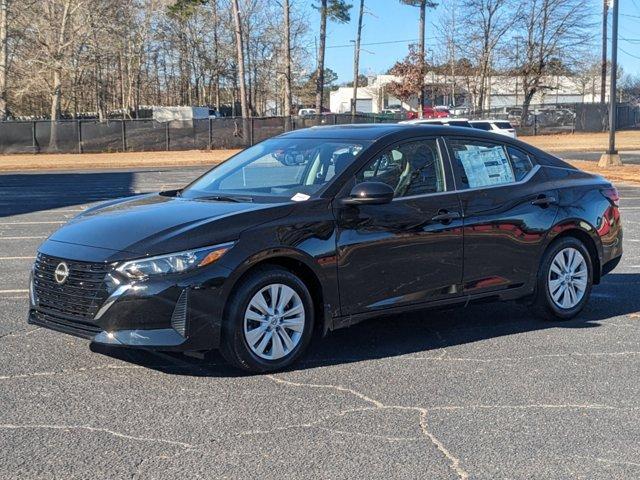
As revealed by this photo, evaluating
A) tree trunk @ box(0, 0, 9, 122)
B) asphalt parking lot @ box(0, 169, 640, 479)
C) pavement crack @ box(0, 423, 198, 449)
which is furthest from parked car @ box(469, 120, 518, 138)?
pavement crack @ box(0, 423, 198, 449)

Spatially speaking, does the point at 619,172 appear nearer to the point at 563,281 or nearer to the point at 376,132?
the point at 563,281

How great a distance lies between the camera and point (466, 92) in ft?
275

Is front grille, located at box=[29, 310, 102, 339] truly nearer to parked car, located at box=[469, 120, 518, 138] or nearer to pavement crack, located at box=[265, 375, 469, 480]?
pavement crack, located at box=[265, 375, 469, 480]

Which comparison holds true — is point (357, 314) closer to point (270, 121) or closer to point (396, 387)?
point (396, 387)

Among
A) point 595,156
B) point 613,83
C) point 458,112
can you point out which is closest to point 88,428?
point 613,83

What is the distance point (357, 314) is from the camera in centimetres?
567

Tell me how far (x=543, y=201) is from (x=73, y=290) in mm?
3856

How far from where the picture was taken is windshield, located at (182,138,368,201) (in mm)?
5828

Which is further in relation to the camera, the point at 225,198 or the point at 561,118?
the point at 561,118

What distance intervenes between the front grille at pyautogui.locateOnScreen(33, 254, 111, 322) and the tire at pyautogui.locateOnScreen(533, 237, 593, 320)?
3.65 meters

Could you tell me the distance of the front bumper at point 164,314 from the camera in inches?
192

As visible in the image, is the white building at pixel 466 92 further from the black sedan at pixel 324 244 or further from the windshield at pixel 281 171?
the windshield at pixel 281 171

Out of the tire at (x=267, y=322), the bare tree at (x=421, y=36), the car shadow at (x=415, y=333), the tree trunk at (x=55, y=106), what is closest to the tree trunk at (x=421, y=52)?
the bare tree at (x=421, y=36)

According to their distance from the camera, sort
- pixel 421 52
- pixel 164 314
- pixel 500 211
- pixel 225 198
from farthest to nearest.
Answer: pixel 421 52
pixel 500 211
pixel 225 198
pixel 164 314
